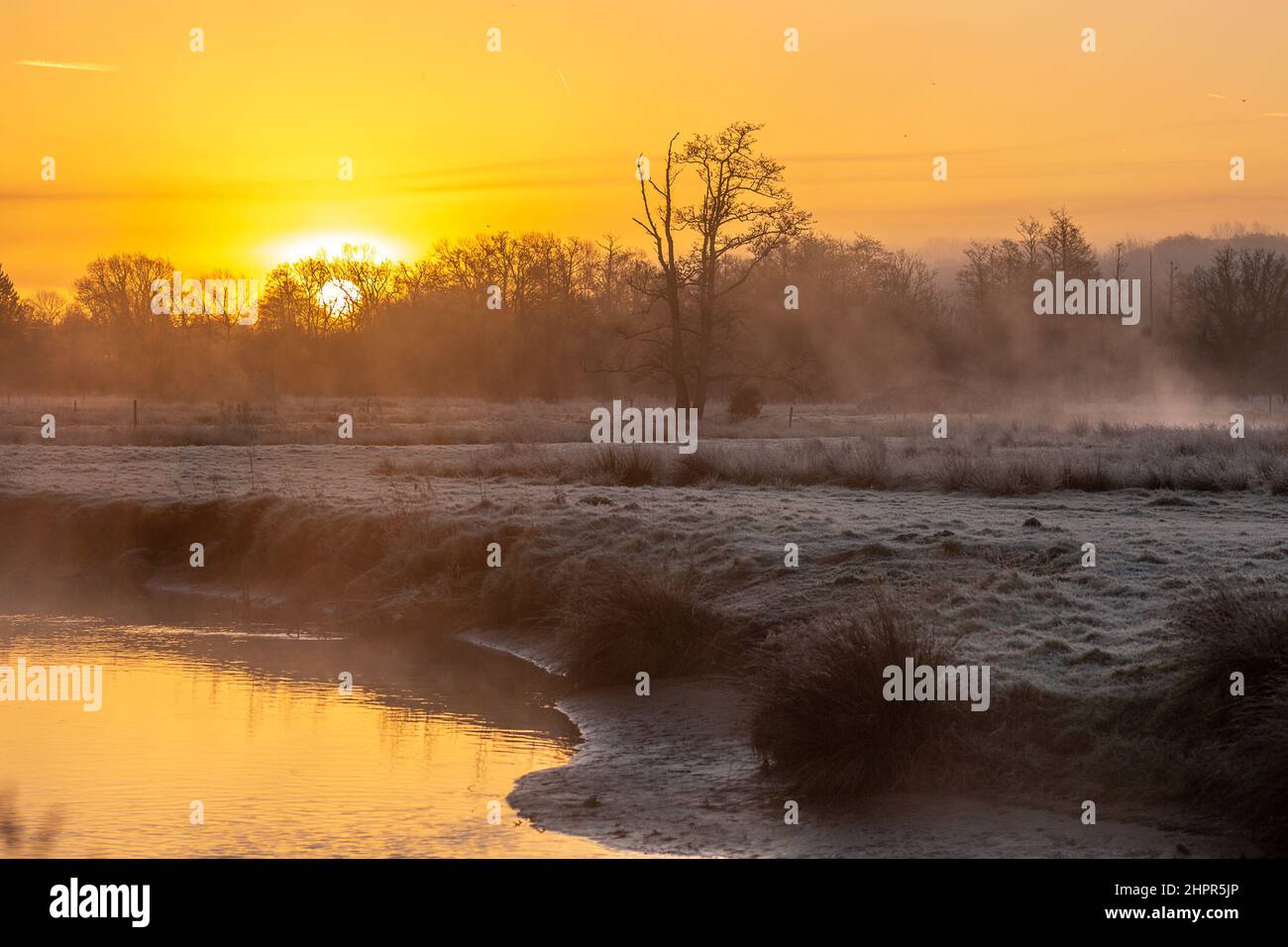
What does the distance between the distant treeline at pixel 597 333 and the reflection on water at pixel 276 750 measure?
56318 mm

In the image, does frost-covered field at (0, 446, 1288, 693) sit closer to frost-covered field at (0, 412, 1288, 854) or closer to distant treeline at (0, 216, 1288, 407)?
frost-covered field at (0, 412, 1288, 854)

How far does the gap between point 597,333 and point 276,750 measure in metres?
71.8

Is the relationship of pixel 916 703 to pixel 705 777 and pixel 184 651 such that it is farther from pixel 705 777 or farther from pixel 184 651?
pixel 184 651

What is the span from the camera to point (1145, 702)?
1141 cm

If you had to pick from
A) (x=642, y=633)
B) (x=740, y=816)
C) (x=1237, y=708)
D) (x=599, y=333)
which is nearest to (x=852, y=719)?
(x=740, y=816)

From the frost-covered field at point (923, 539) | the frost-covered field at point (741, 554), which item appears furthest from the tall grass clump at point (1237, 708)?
the frost-covered field at point (923, 539)

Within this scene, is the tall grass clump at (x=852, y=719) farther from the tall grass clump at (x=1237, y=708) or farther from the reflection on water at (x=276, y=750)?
the reflection on water at (x=276, y=750)

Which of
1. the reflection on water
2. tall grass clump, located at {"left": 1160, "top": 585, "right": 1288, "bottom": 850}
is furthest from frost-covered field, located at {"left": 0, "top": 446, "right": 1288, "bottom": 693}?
the reflection on water

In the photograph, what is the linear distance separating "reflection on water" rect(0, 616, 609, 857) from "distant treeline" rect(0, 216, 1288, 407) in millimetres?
56318

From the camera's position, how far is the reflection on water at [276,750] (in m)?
10.7

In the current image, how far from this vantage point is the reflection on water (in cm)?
1070

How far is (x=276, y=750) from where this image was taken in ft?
44.9

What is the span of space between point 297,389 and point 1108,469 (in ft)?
254

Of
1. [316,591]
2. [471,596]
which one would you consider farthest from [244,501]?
[471,596]
